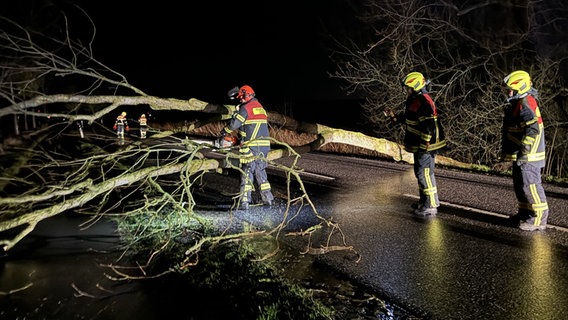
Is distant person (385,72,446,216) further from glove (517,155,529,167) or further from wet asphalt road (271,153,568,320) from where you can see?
glove (517,155,529,167)

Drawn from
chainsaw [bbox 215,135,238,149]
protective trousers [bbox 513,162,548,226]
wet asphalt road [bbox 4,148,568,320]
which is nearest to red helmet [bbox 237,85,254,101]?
chainsaw [bbox 215,135,238,149]

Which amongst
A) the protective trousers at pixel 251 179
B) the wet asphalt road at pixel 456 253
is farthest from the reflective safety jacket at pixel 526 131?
the protective trousers at pixel 251 179

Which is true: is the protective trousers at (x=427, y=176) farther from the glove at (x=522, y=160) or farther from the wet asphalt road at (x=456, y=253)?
the glove at (x=522, y=160)

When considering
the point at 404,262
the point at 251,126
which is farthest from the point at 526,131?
the point at 251,126

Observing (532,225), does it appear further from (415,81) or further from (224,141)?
(224,141)

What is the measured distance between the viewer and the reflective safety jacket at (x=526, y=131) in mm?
4633

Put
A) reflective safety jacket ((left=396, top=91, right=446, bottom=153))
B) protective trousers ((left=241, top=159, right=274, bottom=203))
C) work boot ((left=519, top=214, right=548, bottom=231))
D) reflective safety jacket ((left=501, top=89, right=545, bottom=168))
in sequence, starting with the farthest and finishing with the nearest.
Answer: protective trousers ((left=241, top=159, right=274, bottom=203))
reflective safety jacket ((left=396, top=91, right=446, bottom=153))
work boot ((left=519, top=214, right=548, bottom=231))
reflective safety jacket ((left=501, top=89, right=545, bottom=168))

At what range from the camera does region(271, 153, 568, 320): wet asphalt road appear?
3.29 metres

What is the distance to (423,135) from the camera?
5438 millimetres

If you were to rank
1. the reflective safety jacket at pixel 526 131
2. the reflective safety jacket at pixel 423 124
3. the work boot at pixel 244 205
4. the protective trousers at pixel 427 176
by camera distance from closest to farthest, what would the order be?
the reflective safety jacket at pixel 526 131 → the reflective safety jacket at pixel 423 124 → the protective trousers at pixel 427 176 → the work boot at pixel 244 205

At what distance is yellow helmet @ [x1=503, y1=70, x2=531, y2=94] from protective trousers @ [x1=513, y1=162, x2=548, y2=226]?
797 mm

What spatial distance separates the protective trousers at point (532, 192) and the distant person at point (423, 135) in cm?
100

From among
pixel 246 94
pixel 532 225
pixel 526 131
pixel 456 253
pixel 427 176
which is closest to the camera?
pixel 456 253

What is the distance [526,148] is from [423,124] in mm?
1195
